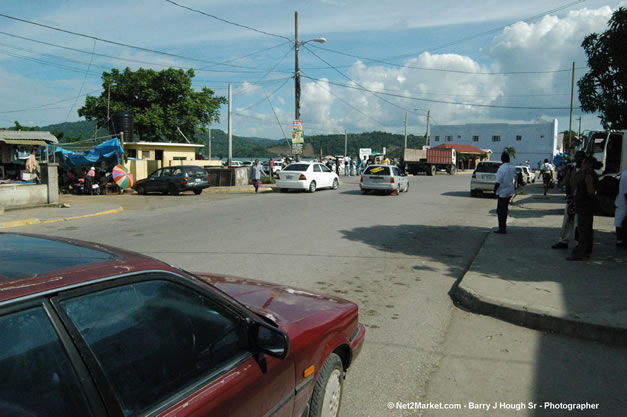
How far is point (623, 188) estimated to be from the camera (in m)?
8.20

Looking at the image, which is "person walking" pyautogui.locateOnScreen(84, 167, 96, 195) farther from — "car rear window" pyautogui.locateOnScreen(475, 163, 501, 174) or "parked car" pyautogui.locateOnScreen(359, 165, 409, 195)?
"car rear window" pyautogui.locateOnScreen(475, 163, 501, 174)

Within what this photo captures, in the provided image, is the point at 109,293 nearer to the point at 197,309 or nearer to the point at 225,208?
the point at 197,309

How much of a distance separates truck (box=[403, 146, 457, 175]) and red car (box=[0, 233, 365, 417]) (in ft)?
145

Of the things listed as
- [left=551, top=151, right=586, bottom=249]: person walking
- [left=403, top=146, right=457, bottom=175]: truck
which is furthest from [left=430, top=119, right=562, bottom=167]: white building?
[left=551, top=151, right=586, bottom=249]: person walking

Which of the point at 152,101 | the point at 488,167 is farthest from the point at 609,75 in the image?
the point at 152,101

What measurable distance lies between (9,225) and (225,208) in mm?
6245

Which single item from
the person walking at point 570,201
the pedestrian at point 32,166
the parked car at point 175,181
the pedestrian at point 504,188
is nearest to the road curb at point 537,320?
the person walking at point 570,201

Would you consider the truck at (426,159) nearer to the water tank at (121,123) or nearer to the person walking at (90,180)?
the water tank at (121,123)

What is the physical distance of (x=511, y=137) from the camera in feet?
284

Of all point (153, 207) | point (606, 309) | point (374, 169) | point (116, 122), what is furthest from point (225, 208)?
point (116, 122)

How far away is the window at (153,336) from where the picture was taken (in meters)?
1.73

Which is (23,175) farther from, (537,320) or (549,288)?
(537,320)

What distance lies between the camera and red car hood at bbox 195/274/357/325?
289 centimetres

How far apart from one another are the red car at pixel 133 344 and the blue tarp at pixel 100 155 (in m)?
21.5
